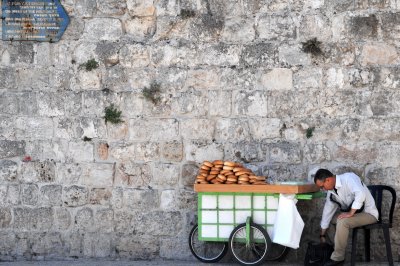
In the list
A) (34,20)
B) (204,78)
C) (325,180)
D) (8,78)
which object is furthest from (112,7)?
(325,180)

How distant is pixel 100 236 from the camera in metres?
8.93

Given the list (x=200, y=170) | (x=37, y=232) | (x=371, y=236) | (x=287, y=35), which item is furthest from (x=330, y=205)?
(x=37, y=232)

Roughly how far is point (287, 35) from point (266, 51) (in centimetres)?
30

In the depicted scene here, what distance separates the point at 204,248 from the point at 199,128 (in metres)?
1.36

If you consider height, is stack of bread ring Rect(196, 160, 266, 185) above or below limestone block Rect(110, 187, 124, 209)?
above

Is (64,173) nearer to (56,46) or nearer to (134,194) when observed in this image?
(134,194)

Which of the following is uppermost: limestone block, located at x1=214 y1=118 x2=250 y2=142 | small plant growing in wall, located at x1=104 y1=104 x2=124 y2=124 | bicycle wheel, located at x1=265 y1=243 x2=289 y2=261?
small plant growing in wall, located at x1=104 y1=104 x2=124 y2=124

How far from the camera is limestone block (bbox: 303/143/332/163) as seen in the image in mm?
8672

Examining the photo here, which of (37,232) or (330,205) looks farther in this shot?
(37,232)

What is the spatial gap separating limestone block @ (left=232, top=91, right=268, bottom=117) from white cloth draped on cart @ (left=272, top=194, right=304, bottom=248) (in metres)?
1.19

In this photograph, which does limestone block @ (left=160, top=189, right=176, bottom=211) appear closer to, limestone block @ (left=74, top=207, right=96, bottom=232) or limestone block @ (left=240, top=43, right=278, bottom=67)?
limestone block @ (left=74, top=207, right=96, bottom=232)

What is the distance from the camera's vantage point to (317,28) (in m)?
8.71

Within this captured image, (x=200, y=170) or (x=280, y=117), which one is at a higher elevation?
(x=280, y=117)

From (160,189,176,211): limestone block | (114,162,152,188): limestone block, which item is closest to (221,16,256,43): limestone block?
(114,162,152,188): limestone block
